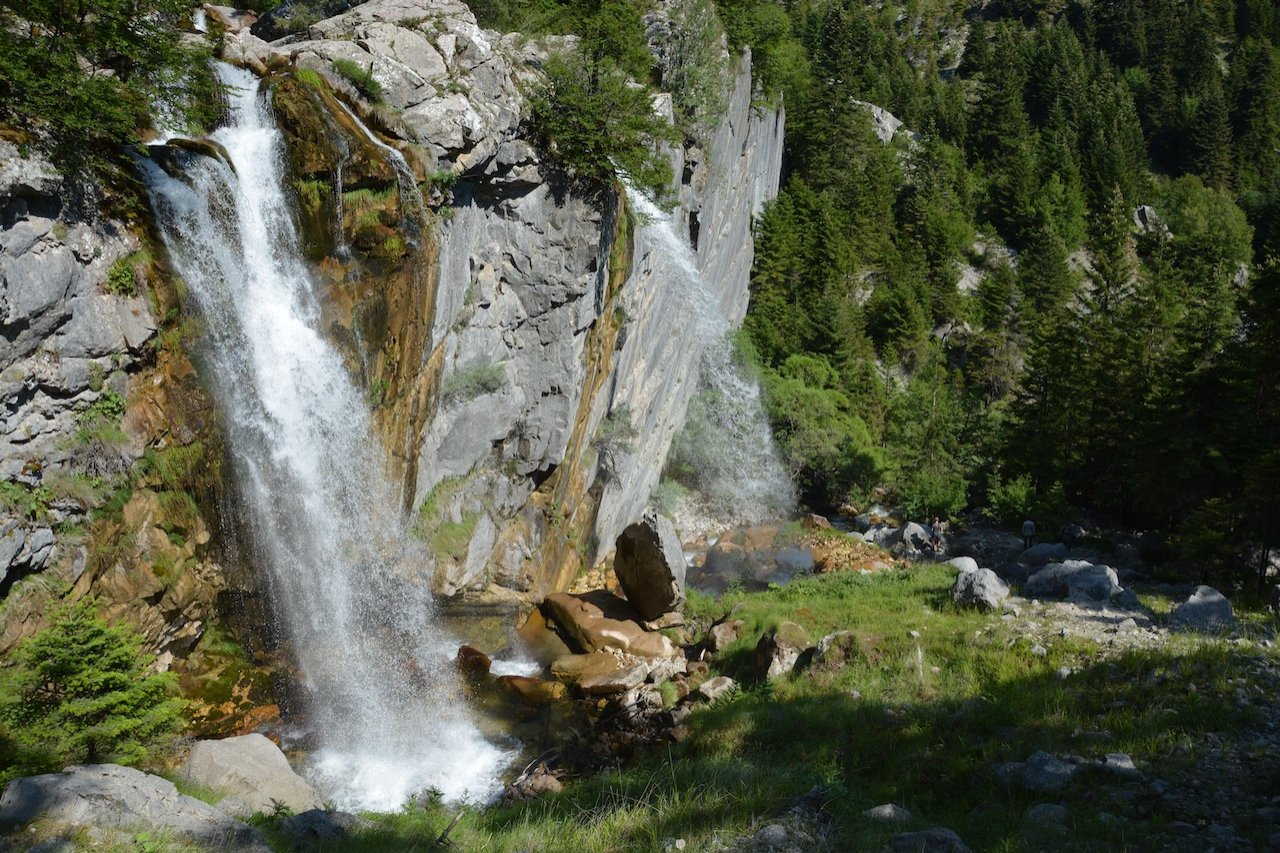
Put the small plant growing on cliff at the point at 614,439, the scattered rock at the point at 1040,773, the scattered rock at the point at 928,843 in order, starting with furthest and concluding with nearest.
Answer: the small plant growing on cliff at the point at 614,439 < the scattered rock at the point at 1040,773 < the scattered rock at the point at 928,843

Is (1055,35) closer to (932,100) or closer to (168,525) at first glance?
(932,100)

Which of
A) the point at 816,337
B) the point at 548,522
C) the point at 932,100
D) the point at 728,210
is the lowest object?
the point at 548,522

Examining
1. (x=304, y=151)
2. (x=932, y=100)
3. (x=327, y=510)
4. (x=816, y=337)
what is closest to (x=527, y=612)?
(x=327, y=510)

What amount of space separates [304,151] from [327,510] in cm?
573

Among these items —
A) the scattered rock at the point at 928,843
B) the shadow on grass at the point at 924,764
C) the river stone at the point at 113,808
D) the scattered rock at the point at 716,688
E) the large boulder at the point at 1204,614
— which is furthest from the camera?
the scattered rock at the point at 716,688

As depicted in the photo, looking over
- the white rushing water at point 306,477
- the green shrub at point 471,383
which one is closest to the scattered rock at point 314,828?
the white rushing water at point 306,477

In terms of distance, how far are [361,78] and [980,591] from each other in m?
14.1

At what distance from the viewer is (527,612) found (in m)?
15.9

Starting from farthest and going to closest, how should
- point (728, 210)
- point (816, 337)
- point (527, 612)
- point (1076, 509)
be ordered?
point (816, 337) → point (728, 210) → point (1076, 509) → point (527, 612)

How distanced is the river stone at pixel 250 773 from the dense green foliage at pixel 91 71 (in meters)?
7.44

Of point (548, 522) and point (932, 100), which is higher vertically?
point (932, 100)

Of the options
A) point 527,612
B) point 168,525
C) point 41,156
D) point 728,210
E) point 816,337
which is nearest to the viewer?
point 41,156

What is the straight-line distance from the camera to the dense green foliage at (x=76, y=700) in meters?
7.05

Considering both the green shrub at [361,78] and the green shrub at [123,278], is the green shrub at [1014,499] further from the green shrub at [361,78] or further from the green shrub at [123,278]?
the green shrub at [123,278]
